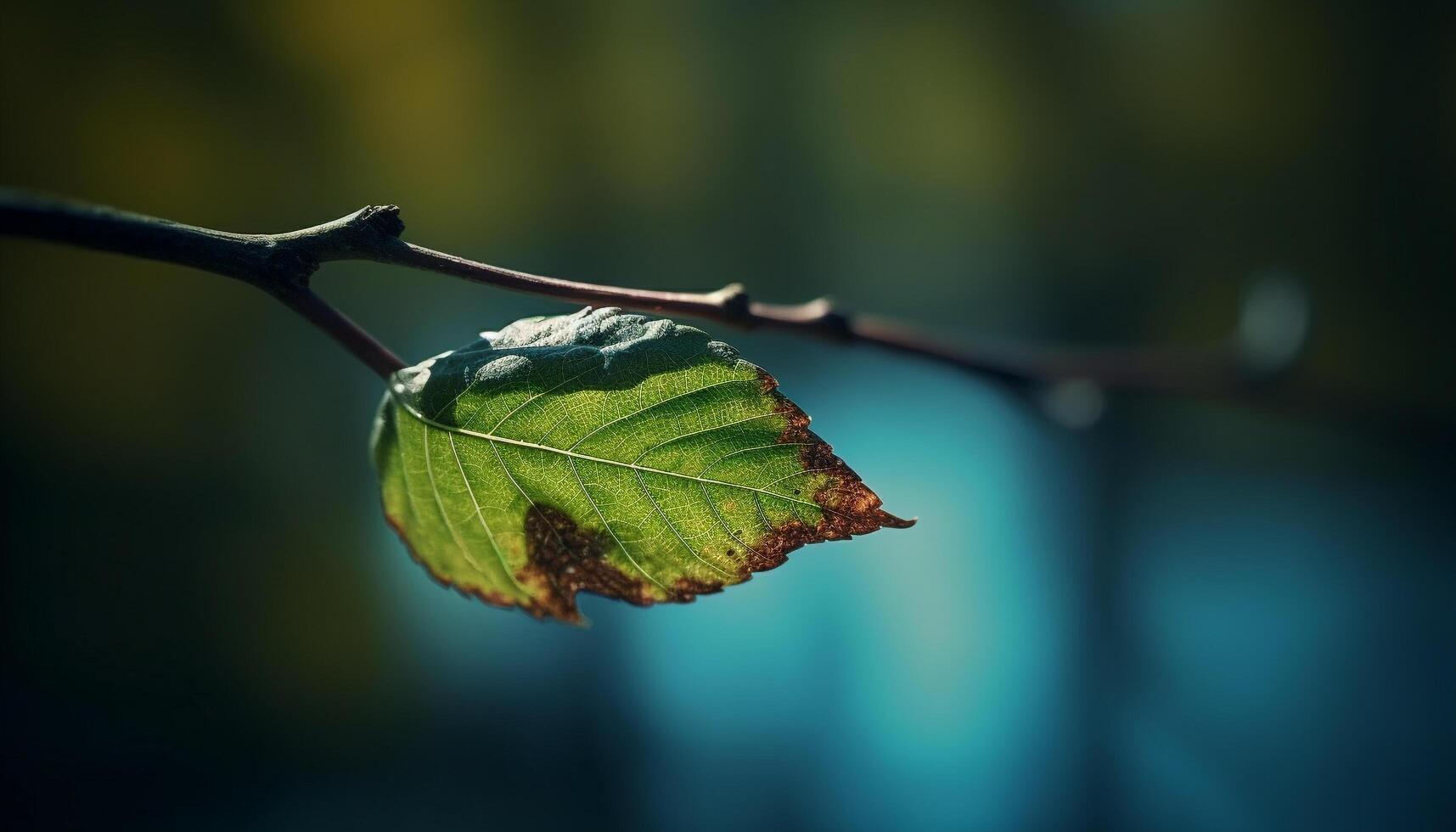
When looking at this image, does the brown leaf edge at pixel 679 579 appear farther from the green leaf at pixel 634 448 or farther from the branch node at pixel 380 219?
the branch node at pixel 380 219

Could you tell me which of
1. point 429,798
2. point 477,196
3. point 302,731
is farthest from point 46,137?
point 429,798

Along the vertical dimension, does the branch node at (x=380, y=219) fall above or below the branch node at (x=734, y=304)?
above

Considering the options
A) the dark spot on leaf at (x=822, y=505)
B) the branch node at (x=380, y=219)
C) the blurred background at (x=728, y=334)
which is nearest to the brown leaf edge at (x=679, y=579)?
the dark spot on leaf at (x=822, y=505)

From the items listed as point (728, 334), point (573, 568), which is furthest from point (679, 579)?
point (728, 334)

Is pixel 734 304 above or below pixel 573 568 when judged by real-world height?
above

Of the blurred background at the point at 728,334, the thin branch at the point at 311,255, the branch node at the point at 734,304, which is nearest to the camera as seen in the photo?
the thin branch at the point at 311,255

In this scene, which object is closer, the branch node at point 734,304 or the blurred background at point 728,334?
the branch node at point 734,304

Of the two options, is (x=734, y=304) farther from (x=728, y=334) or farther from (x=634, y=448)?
(x=728, y=334)
